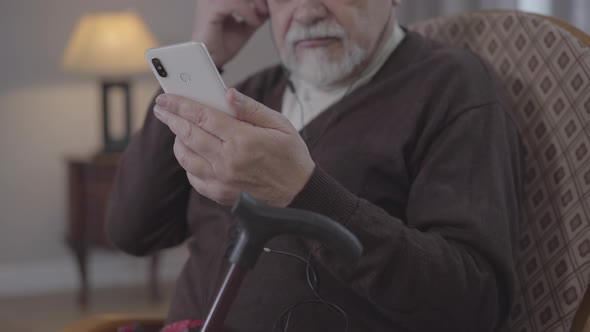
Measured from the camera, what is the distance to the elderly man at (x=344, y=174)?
3.06 ft

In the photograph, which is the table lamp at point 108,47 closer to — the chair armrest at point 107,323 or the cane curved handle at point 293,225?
the chair armrest at point 107,323

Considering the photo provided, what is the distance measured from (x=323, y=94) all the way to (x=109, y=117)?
6.97ft

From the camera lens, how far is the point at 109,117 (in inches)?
132

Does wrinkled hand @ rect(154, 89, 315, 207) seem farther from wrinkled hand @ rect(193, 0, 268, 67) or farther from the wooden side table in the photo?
the wooden side table

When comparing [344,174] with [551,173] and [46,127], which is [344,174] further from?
[46,127]

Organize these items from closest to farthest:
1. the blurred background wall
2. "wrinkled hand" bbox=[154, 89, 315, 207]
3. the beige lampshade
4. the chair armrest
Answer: "wrinkled hand" bbox=[154, 89, 315, 207], the chair armrest, the beige lampshade, the blurred background wall

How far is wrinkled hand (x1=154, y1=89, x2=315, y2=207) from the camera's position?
2.92 ft

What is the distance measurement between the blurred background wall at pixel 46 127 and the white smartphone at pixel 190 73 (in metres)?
2.55

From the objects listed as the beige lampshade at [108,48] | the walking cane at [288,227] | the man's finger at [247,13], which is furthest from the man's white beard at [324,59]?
the beige lampshade at [108,48]

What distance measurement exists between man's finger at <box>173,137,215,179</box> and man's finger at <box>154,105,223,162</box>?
1 cm

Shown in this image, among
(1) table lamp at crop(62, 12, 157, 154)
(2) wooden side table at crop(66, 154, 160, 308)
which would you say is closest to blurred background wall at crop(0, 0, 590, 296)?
(2) wooden side table at crop(66, 154, 160, 308)

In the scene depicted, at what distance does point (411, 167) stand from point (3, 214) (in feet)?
9.22

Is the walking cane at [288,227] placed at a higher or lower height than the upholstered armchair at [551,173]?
higher

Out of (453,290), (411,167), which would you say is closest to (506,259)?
(453,290)
